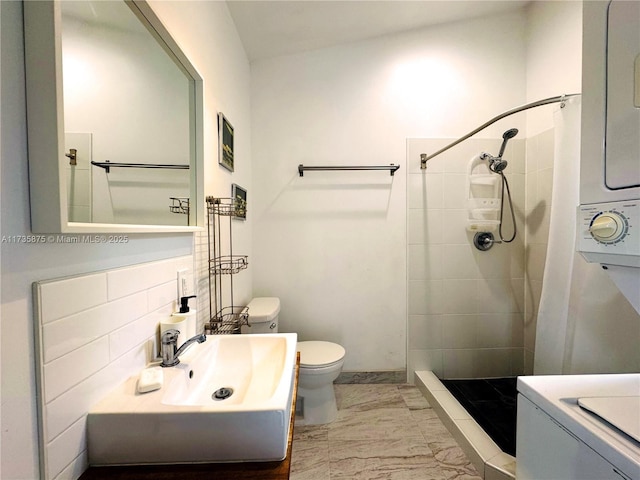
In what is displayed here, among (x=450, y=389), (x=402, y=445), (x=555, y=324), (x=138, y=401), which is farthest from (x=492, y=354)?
(x=138, y=401)

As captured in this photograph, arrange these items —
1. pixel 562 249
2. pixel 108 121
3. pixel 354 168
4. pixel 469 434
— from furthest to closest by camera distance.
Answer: pixel 354 168 → pixel 469 434 → pixel 562 249 → pixel 108 121

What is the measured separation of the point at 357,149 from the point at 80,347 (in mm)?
2021

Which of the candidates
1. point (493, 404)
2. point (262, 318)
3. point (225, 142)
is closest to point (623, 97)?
point (225, 142)

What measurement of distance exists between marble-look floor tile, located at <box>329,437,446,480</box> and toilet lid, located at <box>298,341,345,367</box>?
0.45 meters

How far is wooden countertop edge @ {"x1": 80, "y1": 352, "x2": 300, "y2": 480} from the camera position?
58 centimetres

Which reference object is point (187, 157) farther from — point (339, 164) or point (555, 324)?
point (555, 324)

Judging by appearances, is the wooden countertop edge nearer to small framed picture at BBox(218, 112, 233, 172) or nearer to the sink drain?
the sink drain

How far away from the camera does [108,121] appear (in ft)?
2.28

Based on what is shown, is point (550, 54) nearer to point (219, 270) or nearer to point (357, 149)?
point (357, 149)

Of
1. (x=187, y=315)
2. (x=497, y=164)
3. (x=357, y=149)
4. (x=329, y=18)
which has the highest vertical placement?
(x=329, y=18)

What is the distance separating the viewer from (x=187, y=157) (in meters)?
1.12

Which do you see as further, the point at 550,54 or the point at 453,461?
the point at 550,54

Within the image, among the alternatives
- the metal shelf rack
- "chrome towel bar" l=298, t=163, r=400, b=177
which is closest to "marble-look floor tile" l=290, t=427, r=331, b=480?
the metal shelf rack

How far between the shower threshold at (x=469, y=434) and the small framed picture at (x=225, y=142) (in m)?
2.02
